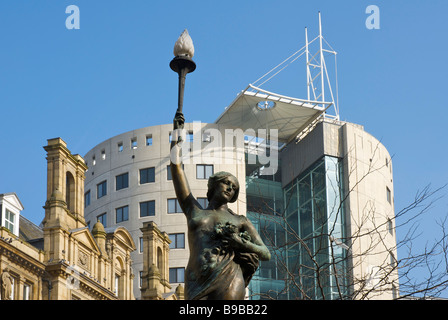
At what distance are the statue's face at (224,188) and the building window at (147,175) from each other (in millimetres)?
75810

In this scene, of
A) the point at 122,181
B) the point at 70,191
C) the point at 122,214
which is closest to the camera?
the point at 70,191

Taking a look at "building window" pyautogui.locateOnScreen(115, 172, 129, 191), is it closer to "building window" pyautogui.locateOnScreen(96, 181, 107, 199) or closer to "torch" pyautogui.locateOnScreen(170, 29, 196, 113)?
"building window" pyautogui.locateOnScreen(96, 181, 107, 199)

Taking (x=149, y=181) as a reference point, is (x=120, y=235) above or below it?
below

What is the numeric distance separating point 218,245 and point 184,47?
2.23 meters

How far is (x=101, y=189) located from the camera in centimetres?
8894

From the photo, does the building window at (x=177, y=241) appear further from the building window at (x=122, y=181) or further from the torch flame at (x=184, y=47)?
the torch flame at (x=184, y=47)

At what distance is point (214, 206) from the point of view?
9.88m

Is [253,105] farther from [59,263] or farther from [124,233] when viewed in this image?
[59,263]

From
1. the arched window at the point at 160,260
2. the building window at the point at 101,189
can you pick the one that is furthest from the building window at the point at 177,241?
the arched window at the point at 160,260

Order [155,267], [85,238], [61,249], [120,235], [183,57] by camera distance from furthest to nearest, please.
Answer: [155,267] < [120,235] < [85,238] < [61,249] < [183,57]

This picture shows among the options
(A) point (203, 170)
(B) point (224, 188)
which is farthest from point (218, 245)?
(A) point (203, 170)

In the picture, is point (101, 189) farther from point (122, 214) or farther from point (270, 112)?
point (270, 112)

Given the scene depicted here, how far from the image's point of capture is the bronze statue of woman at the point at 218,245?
916cm

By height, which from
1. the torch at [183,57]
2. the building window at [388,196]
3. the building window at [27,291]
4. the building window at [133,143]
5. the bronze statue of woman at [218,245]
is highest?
the building window at [133,143]
